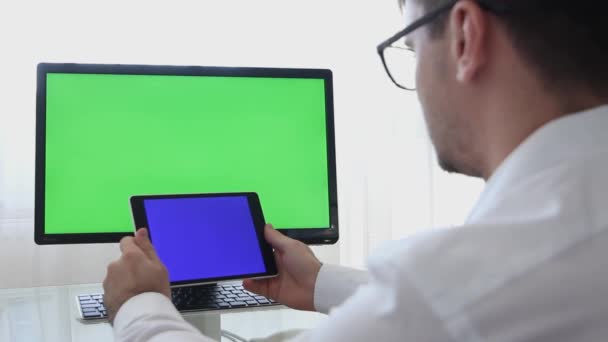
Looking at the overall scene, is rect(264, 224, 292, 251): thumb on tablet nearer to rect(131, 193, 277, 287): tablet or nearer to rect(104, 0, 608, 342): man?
rect(131, 193, 277, 287): tablet

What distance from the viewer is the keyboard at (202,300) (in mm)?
933

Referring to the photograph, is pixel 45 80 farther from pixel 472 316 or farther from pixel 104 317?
pixel 472 316

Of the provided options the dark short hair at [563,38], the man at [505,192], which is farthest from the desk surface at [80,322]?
the dark short hair at [563,38]

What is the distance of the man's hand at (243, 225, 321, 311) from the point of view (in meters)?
0.96

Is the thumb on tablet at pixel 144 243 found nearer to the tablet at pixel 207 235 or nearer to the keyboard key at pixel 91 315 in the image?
the tablet at pixel 207 235

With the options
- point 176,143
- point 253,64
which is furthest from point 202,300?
point 253,64

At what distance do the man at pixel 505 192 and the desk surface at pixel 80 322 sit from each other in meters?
0.27

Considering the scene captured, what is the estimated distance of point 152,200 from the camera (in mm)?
890

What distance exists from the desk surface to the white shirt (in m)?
0.51

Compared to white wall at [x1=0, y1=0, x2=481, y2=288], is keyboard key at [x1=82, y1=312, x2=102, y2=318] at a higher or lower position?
lower

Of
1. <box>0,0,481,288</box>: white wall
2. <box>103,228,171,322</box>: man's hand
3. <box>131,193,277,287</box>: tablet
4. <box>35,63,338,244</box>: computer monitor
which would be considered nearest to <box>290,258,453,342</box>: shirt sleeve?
<box>103,228,171,322</box>: man's hand

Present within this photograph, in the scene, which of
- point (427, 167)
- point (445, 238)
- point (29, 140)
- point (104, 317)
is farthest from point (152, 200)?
point (427, 167)

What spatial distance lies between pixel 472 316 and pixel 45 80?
82cm

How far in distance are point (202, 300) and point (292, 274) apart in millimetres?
144
